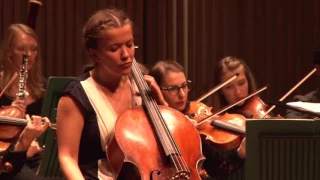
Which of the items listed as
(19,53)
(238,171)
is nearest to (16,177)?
(19,53)

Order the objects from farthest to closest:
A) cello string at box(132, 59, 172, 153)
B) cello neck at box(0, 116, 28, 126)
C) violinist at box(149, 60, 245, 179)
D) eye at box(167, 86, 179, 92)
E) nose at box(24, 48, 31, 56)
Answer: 1. nose at box(24, 48, 31, 56)
2. eye at box(167, 86, 179, 92)
3. violinist at box(149, 60, 245, 179)
4. cello neck at box(0, 116, 28, 126)
5. cello string at box(132, 59, 172, 153)

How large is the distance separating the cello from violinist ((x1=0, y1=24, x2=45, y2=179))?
0.98 m

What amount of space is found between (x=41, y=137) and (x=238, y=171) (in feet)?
2.60

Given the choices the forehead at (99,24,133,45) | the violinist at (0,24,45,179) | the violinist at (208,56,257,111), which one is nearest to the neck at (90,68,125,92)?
the forehead at (99,24,133,45)

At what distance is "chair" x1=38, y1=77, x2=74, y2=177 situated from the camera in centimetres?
212

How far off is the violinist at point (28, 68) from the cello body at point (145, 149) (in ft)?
3.28

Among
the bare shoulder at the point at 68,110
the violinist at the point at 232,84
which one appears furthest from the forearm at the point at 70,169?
the violinist at the point at 232,84

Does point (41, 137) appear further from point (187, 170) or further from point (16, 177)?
point (187, 170)

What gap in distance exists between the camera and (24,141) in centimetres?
215

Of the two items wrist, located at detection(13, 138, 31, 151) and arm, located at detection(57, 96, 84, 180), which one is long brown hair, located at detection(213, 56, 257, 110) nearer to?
wrist, located at detection(13, 138, 31, 151)

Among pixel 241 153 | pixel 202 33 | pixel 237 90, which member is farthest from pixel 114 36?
pixel 202 33

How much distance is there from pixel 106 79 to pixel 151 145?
25 cm

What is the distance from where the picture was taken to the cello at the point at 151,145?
1476 millimetres

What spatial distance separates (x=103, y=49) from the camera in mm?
1581
